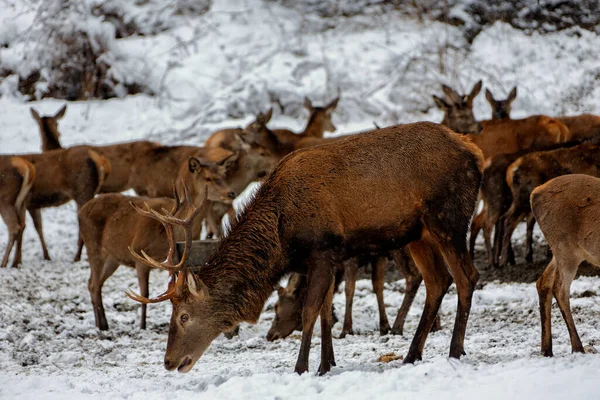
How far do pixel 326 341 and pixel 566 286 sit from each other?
1.97 m

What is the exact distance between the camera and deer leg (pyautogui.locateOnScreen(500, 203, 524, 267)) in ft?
39.1

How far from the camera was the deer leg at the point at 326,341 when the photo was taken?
664cm

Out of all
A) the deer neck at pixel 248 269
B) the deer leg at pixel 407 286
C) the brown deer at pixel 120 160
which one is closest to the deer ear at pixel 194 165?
the brown deer at pixel 120 160

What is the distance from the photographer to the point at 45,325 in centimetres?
970

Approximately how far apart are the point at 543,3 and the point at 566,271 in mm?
19502

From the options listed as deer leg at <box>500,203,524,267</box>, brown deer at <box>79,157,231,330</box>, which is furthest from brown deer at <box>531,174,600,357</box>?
deer leg at <box>500,203,524,267</box>

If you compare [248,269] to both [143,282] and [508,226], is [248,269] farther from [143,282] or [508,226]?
[508,226]

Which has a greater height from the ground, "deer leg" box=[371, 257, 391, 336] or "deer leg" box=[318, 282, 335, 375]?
"deer leg" box=[318, 282, 335, 375]

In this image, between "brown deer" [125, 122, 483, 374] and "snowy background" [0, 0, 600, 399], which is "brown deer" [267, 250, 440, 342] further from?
"brown deer" [125, 122, 483, 374]

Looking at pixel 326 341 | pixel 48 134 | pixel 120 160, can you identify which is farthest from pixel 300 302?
pixel 48 134

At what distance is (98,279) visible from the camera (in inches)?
412

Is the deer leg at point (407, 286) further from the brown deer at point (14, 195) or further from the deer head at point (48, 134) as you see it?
the deer head at point (48, 134)

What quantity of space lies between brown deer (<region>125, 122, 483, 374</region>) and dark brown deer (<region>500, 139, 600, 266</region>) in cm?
466

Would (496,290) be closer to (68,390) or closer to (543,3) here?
(68,390)
